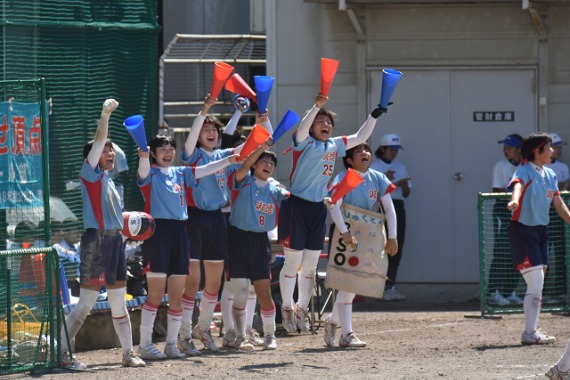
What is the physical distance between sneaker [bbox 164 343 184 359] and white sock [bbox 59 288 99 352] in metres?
0.94

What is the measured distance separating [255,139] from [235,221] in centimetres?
99

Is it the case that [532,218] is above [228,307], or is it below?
above

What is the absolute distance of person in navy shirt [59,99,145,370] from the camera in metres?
10.1

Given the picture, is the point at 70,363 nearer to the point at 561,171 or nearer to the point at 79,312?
the point at 79,312

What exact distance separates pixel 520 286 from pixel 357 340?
3167 mm

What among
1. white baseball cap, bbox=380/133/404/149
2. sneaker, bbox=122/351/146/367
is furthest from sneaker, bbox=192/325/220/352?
white baseball cap, bbox=380/133/404/149

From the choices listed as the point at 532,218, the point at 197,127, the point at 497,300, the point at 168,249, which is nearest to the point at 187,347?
the point at 168,249

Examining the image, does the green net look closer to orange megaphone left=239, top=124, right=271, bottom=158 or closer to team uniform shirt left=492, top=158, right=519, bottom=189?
team uniform shirt left=492, top=158, right=519, bottom=189

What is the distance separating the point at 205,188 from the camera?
36.6ft

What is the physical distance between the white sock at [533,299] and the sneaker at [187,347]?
2901 mm

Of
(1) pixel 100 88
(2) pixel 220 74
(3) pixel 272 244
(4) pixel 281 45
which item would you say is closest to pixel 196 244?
(2) pixel 220 74

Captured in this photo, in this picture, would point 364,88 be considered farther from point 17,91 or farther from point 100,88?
point 17,91

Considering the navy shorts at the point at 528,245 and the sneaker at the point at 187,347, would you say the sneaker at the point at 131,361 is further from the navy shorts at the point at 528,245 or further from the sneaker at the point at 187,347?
the navy shorts at the point at 528,245

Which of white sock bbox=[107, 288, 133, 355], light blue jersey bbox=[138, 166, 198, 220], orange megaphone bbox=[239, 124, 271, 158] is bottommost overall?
white sock bbox=[107, 288, 133, 355]
